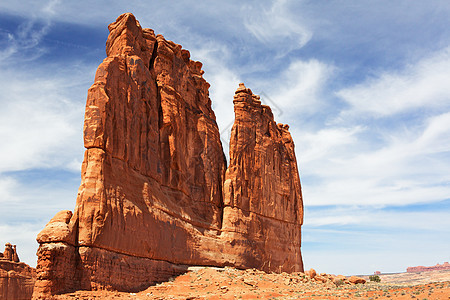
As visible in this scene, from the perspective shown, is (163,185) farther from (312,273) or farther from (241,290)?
(312,273)

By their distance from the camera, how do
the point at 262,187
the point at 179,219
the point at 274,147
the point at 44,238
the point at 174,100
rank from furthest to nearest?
the point at 274,147, the point at 262,187, the point at 174,100, the point at 179,219, the point at 44,238

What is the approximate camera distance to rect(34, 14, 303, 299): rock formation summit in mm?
22094

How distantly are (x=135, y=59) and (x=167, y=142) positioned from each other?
19.9 ft

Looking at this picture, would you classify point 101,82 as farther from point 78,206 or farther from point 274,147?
point 274,147

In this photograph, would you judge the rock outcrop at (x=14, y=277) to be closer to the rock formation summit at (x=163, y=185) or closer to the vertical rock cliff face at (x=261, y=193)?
the rock formation summit at (x=163, y=185)

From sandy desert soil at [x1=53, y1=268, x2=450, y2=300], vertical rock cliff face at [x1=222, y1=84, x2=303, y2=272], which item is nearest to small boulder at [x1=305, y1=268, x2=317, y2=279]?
vertical rock cliff face at [x1=222, y1=84, x2=303, y2=272]

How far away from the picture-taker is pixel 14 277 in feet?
149

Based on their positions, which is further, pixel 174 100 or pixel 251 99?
pixel 251 99

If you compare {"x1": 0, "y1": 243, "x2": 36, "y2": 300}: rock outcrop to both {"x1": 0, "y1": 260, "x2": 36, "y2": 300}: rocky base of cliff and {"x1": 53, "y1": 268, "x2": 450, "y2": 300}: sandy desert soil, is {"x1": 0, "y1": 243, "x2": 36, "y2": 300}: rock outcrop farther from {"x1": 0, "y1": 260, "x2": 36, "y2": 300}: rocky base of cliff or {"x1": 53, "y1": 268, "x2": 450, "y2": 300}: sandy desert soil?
{"x1": 53, "y1": 268, "x2": 450, "y2": 300}: sandy desert soil

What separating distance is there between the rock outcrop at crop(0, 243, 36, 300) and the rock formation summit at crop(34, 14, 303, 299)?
23.5 m

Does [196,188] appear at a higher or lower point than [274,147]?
lower

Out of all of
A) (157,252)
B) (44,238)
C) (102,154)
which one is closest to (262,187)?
(157,252)

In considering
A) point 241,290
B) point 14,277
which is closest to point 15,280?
point 14,277

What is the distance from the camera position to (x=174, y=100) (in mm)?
32469
